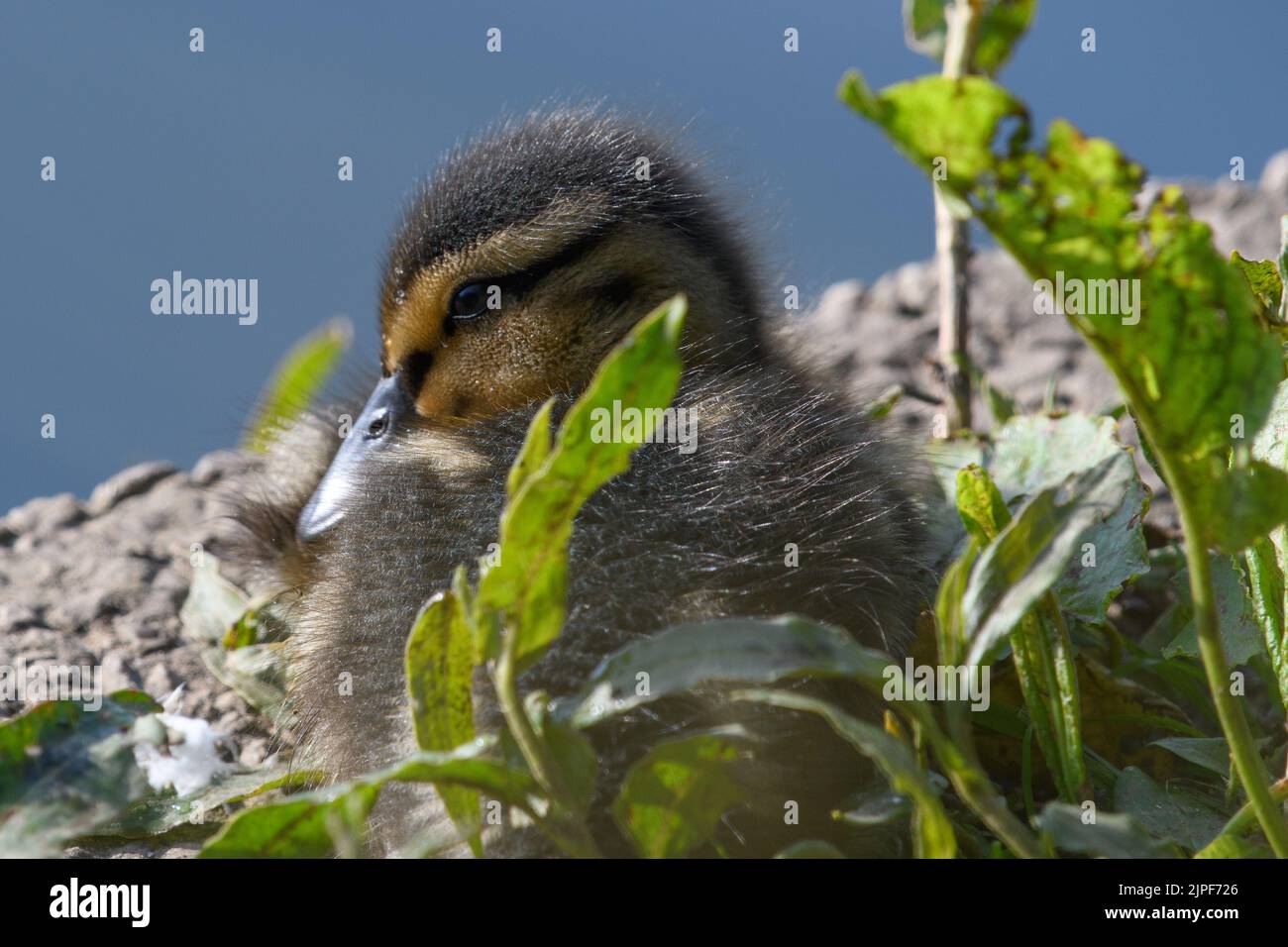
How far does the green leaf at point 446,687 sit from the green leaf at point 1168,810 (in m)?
0.59

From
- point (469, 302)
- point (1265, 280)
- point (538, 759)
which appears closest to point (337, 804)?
point (538, 759)

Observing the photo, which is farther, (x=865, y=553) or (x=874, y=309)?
(x=874, y=309)

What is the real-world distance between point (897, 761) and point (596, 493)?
1.45 ft

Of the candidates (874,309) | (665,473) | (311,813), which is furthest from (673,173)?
(874,309)

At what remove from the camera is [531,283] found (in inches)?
59.2

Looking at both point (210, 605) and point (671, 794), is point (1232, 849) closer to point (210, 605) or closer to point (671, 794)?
point (671, 794)

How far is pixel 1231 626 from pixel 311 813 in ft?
2.88

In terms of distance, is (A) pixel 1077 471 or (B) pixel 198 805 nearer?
(A) pixel 1077 471

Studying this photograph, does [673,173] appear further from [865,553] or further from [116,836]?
[116,836]

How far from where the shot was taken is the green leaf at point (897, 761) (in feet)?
2.63

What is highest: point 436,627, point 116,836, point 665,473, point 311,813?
point 665,473

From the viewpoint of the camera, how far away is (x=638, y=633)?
41.6 inches
